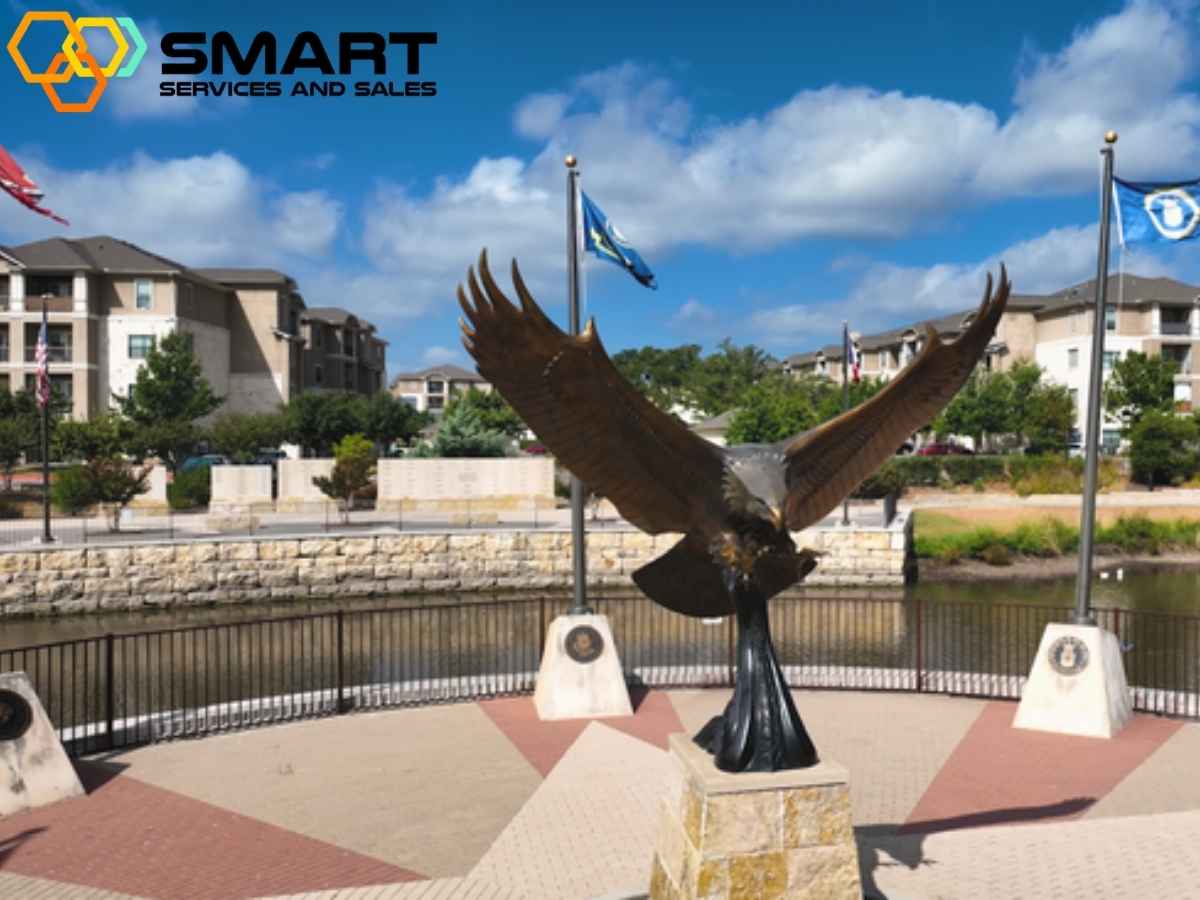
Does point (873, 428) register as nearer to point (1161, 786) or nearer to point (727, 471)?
point (727, 471)

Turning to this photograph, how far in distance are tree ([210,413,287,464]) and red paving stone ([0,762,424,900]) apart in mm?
38918

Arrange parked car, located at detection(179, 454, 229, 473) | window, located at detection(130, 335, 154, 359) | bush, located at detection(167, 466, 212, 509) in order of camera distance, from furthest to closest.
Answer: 1. window, located at detection(130, 335, 154, 359)
2. parked car, located at detection(179, 454, 229, 473)
3. bush, located at detection(167, 466, 212, 509)

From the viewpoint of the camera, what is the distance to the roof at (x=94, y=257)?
1997 inches

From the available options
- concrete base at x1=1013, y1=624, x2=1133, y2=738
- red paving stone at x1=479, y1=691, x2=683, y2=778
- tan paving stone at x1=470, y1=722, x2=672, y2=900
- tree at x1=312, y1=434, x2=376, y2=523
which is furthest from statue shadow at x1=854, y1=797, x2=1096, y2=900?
tree at x1=312, y1=434, x2=376, y2=523

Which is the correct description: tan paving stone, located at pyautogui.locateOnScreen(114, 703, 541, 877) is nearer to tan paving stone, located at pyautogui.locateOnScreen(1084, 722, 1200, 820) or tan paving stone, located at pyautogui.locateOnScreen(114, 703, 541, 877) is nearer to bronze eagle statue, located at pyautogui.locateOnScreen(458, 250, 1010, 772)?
bronze eagle statue, located at pyautogui.locateOnScreen(458, 250, 1010, 772)

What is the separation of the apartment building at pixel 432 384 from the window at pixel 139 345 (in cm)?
5821

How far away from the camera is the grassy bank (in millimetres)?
32250

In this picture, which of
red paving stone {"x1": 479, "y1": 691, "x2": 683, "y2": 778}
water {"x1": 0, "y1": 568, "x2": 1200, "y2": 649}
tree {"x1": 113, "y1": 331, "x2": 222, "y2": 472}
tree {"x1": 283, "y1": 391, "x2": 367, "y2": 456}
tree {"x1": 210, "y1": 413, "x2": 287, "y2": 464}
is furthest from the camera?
tree {"x1": 283, "y1": 391, "x2": 367, "y2": 456}

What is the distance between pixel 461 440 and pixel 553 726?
27909 millimetres

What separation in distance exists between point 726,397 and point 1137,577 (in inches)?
2128

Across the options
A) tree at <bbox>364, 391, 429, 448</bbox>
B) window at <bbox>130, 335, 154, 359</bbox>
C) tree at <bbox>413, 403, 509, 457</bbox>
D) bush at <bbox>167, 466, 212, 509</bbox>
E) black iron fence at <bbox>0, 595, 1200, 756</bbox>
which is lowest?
black iron fence at <bbox>0, 595, 1200, 756</bbox>

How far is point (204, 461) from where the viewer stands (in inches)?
1831

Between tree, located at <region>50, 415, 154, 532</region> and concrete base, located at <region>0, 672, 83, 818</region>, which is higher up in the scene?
tree, located at <region>50, 415, 154, 532</region>

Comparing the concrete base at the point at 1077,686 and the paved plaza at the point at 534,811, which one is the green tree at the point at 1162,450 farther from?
the concrete base at the point at 1077,686
